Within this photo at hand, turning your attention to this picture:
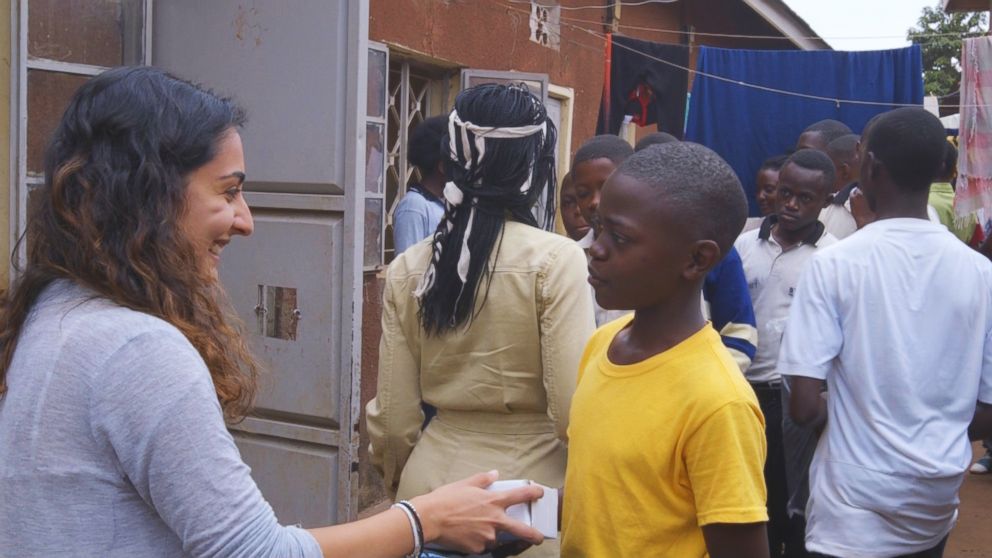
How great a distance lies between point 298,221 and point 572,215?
3.19 feet

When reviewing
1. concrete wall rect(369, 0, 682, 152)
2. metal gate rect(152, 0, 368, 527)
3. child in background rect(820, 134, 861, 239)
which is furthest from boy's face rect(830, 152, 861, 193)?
metal gate rect(152, 0, 368, 527)

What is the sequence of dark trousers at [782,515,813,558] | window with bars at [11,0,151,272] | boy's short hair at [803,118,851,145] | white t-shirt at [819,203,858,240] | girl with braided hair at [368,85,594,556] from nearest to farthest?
girl with braided hair at [368,85,594,556], window with bars at [11,0,151,272], dark trousers at [782,515,813,558], white t-shirt at [819,203,858,240], boy's short hair at [803,118,851,145]

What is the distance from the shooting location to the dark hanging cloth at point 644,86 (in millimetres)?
7312

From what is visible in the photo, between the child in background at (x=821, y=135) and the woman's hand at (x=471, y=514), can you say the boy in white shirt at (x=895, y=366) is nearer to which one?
the woman's hand at (x=471, y=514)

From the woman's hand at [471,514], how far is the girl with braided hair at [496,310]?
51 centimetres

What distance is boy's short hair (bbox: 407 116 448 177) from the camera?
14.4 feet

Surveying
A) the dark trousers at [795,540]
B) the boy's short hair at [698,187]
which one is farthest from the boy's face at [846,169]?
the boy's short hair at [698,187]

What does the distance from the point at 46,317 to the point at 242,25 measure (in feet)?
7.02

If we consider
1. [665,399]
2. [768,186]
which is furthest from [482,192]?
[768,186]

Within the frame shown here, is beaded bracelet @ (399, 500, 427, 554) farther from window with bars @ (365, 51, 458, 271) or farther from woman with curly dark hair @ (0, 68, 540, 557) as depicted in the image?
window with bars @ (365, 51, 458, 271)

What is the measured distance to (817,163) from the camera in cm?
392

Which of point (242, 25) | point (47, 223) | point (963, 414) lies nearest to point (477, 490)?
point (47, 223)

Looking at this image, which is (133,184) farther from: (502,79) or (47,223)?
(502,79)

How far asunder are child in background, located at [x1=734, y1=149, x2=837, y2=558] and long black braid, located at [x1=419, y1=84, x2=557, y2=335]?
1637 millimetres
